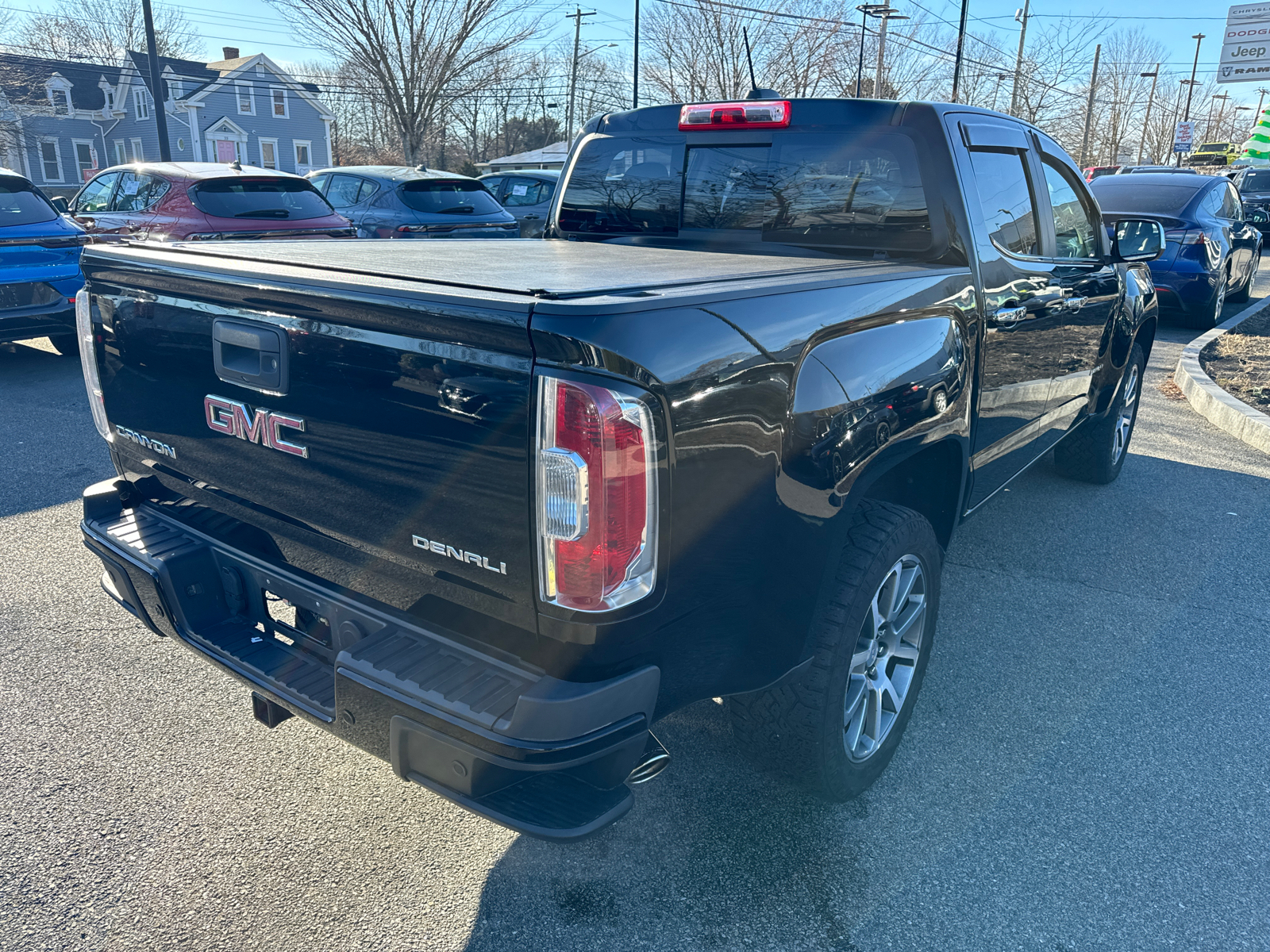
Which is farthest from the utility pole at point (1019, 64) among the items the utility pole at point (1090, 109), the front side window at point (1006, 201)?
the front side window at point (1006, 201)

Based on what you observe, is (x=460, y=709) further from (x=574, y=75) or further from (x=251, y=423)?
(x=574, y=75)

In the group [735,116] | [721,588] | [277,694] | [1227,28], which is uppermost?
[1227,28]

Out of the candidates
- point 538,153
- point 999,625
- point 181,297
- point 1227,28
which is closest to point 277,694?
point 181,297

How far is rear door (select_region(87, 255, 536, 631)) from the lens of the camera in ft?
5.79

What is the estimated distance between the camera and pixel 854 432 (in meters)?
2.26

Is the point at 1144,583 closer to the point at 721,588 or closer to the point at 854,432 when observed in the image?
the point at 854,432

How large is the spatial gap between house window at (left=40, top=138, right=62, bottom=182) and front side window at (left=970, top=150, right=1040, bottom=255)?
55.4 meters

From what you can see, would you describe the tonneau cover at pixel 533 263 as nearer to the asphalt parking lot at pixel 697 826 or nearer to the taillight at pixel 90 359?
the taillight at pixel 90 359

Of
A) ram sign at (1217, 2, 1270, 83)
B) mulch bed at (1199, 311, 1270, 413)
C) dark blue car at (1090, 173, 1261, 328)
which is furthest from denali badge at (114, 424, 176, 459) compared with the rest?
ram sign at (1217, 2, 1270, 83)

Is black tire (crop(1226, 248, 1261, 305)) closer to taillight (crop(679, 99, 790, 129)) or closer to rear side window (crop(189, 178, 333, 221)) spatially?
rear side window (crop(189, 178, 333, 221))

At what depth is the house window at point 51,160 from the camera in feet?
154

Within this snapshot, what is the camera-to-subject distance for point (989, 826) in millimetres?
2609

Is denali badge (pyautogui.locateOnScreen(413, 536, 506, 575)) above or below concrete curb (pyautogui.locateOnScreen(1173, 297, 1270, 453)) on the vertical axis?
above

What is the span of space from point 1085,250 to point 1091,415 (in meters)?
0.92
